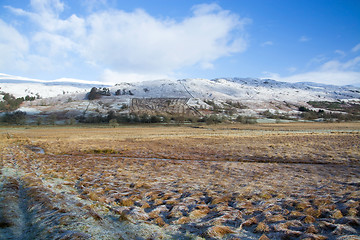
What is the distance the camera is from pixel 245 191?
8281 mm

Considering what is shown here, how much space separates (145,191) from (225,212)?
12.2 feet

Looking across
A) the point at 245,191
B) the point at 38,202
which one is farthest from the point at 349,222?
the point at 38,202

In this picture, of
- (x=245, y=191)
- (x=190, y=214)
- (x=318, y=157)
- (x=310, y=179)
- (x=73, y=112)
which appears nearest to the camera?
(x=190, y=214)

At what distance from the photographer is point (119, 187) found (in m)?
9.16

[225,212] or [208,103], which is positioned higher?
[208,103]

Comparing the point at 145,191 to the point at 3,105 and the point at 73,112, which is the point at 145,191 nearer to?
the point at 73,112

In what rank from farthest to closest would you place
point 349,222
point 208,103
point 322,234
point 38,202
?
point 208,103, point 38,202, point 349,222, point 322,234

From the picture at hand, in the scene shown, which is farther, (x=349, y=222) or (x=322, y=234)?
(x=349, y=222)

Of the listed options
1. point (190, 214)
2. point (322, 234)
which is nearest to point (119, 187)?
point (190, 214)

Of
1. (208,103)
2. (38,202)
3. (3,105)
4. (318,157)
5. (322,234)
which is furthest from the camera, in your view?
(208,103)

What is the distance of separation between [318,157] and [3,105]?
505 ft

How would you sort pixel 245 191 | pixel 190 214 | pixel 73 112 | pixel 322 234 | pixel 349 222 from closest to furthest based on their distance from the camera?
pixel 322 234, pixel 349 222, pixel 190 214, pixel 245 191, pixel 73 112

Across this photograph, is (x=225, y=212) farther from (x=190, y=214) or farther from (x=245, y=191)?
(x=245, y=191)

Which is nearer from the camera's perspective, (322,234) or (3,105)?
(322,234)
